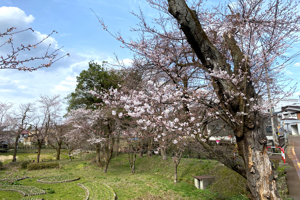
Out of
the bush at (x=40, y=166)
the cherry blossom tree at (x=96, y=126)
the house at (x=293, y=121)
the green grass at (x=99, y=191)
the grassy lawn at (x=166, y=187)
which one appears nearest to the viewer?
the grassy lawn at (x=166, y=187)

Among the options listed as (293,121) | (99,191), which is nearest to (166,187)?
(99,191)

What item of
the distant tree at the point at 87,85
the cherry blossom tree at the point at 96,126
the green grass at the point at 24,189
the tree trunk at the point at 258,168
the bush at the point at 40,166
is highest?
the distant tree at the point at 87,85

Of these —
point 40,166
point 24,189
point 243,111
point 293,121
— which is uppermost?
point 293,121

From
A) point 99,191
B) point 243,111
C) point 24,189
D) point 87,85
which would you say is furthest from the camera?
point 87,85

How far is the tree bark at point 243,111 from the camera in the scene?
3.60 m

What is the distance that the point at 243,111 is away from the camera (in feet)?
12.6

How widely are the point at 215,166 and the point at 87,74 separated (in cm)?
1585

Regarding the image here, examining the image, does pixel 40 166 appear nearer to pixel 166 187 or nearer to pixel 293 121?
pixel 166 187

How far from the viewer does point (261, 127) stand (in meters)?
3.85

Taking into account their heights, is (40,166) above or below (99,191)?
above

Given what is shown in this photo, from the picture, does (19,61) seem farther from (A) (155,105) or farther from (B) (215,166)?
(B) (215,166)

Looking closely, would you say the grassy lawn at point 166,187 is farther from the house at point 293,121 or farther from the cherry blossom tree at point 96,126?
the house at point 293,121

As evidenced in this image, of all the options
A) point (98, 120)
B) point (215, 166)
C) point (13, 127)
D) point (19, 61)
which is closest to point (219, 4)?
point (19, 61)

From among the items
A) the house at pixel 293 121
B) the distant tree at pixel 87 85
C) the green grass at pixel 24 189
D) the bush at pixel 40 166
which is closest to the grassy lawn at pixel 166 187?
the green grass at pixel 24 189
